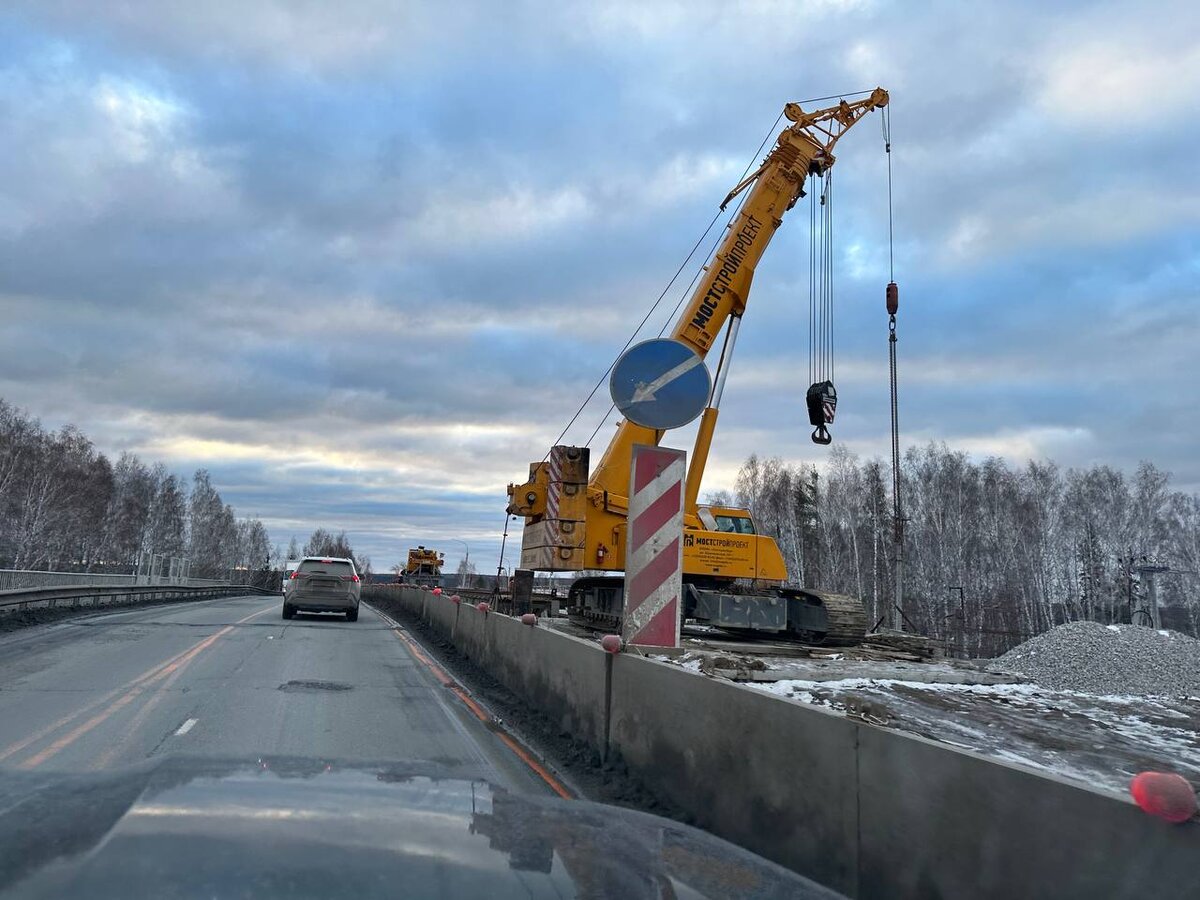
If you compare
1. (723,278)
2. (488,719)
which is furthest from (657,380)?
(723,278)

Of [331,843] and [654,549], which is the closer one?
[331,843]

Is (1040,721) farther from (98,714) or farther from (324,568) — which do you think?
(324,568)

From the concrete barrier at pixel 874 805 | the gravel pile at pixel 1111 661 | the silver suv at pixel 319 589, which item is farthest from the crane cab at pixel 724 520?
the silver suv at pixel 319 589

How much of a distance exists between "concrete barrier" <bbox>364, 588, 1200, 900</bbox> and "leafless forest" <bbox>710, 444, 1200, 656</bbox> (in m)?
41.5

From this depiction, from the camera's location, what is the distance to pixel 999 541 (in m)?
50.1

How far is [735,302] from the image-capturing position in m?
16.8

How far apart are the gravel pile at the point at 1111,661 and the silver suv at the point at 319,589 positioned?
1727 centimetres

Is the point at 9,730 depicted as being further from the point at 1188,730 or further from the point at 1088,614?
the point at 1088,614

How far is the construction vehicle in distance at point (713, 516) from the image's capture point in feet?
48.2

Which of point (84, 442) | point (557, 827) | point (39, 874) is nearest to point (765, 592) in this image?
point (557, 827)

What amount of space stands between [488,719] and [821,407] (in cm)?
901

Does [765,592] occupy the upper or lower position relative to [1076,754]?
upper

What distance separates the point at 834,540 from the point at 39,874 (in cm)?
5570

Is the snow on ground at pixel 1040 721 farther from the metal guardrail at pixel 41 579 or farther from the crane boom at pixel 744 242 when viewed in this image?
the metal guardrail at pixel 41 579
